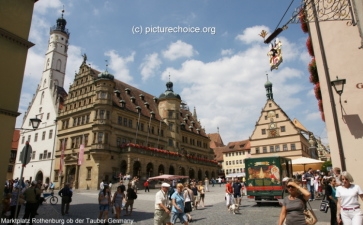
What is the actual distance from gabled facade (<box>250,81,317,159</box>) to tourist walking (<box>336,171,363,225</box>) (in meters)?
40.8

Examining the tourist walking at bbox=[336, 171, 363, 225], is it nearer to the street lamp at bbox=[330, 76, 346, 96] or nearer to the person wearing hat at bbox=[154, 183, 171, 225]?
the street lamp at bbox=[330, 76, 346, 96]

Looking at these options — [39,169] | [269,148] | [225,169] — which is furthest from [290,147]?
[39,169]

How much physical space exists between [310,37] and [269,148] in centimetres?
3726

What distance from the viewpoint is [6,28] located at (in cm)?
1353

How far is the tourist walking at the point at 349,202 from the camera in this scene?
230 inches

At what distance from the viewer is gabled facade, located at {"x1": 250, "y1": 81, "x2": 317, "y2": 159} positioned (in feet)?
146

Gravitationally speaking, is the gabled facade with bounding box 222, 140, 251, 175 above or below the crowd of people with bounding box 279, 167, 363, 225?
above

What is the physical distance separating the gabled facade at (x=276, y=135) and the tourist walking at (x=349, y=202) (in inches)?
1606

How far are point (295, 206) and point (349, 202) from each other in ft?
5.81

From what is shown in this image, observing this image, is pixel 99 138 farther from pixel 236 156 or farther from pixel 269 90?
pixel 236 156

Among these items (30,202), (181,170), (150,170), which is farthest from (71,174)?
(30,202)

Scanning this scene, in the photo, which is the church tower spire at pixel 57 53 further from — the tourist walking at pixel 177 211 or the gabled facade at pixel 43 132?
the tourist walking at pixel 177 211

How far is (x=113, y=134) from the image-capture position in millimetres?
37812

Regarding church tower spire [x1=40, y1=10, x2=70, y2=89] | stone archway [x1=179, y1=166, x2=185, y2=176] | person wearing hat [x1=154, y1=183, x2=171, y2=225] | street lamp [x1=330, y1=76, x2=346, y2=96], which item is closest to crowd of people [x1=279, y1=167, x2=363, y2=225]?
street lamp [x1=330, y1=76, x2=346, y2=96]
